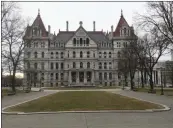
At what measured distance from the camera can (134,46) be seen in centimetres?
4981

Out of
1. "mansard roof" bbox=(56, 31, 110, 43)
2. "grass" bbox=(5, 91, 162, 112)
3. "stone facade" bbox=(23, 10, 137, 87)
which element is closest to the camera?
"grass" bbox=(5, 91, 162, 112)

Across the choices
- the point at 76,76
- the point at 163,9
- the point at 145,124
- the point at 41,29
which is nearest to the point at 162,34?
the point at 163,9

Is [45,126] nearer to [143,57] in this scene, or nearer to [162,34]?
[162,34]

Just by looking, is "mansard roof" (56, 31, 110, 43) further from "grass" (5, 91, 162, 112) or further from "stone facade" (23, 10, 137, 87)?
"grass" (5, 91, 162, 112)

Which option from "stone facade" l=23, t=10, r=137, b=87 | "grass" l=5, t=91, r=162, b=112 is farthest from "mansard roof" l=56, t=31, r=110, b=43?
"grass" l=5, t=91, r=162, b=112

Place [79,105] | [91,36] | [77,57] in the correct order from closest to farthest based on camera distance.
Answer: [79,105]
[77,57]
[91,36]

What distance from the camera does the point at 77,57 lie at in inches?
4215

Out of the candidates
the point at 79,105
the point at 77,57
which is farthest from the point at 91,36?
the point at 79,105

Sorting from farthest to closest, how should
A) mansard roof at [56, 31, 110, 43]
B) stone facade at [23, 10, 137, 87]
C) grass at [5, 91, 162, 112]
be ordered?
mansard roof at [56, 31, 110, 43]
stone facade at [23, 10, 137, 87]
grass at [5, 91, 162, 112]

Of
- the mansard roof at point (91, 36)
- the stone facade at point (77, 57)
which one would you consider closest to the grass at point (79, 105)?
the stone facade at point (77, 57)

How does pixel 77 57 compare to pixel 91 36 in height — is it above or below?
below

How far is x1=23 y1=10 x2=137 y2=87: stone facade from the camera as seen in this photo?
10512cm

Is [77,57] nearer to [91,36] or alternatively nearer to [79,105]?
[91,36]

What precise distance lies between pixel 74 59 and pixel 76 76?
7.37m
